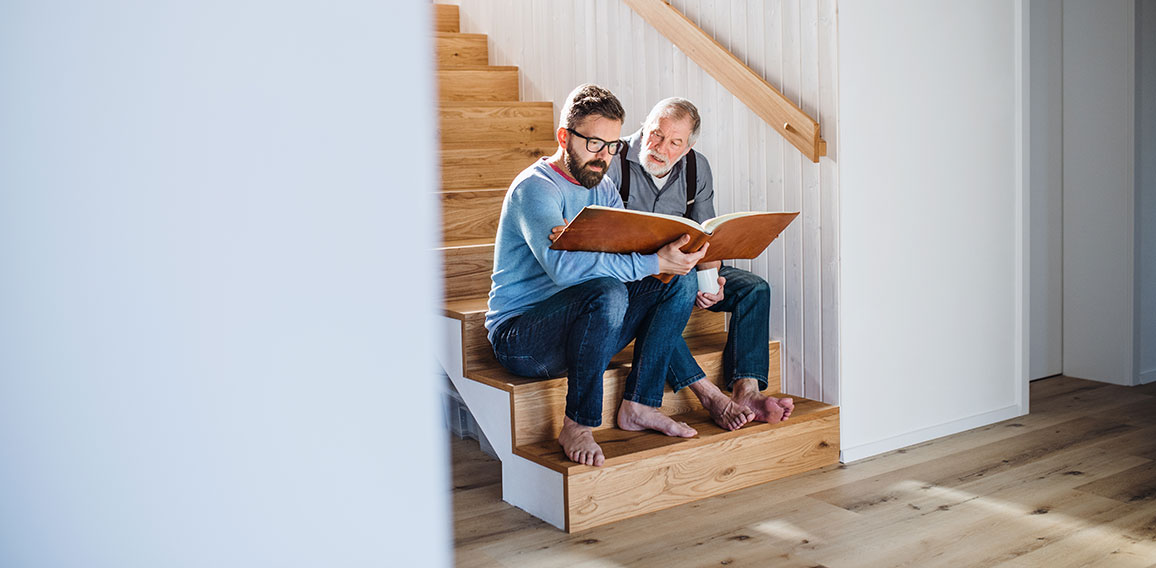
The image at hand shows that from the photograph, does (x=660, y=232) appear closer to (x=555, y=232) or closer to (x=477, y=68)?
(x=555, y=232)

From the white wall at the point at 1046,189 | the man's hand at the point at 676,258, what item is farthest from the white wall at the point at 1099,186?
the man's hand at the point at 676,258

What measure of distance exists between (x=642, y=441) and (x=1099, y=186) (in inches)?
89.3

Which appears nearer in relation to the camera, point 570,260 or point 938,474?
point 570,260

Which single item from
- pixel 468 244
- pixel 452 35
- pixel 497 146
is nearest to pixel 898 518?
pixel 468 244

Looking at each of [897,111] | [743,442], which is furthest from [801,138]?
[743,442]

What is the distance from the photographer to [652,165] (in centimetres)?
238

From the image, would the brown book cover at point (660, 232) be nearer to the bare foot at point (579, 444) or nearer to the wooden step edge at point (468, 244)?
the bare foot at point (579, 444)

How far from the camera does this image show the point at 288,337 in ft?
1.14

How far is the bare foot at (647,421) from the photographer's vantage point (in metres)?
2.18

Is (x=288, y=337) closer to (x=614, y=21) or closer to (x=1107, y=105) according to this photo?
(x=614, y=21)

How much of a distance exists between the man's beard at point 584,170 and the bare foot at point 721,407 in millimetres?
619

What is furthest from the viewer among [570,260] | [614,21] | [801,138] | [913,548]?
[614,21]

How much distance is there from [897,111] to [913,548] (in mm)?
1276

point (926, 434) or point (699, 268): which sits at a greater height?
point (699, 268)
